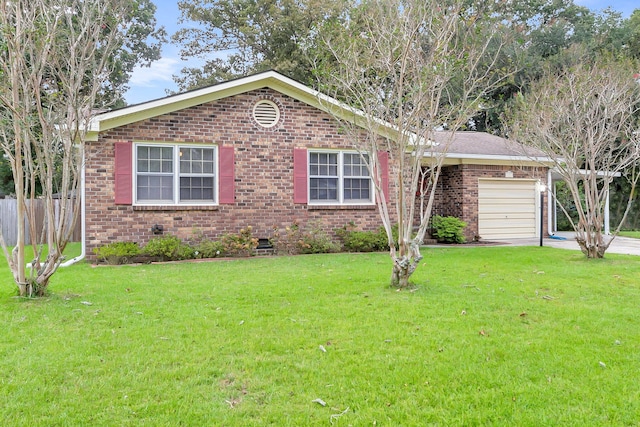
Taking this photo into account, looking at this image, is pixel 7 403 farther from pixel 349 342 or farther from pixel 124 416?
pixel 349 342

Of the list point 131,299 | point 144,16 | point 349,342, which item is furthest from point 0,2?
point 144,16

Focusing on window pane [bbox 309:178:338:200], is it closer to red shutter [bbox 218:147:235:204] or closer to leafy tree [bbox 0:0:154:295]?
red shutter [bbox 218:147:235:204]

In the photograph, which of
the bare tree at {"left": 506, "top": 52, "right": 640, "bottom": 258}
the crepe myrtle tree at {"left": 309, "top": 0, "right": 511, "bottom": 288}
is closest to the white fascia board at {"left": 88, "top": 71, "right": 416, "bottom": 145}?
the crepe myrtle tree at {"left": 309, "top": 0, "right": 511, "bottom": 288}

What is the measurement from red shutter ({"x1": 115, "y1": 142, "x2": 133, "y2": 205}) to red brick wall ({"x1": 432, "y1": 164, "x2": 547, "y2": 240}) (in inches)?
346

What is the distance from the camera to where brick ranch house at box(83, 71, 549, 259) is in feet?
33.2

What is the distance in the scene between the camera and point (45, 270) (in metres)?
5.86

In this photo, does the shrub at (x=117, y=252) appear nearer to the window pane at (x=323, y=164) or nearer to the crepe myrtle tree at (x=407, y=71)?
the window pane at (x=323, y=164)

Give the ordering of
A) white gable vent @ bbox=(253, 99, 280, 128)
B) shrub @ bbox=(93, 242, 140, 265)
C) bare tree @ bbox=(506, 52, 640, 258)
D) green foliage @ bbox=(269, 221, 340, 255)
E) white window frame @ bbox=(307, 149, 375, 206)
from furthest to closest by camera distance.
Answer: white window frame @ bbox=(307, 149, 375, 206)
white gable vent @ bbox=(253, 99, 280, 128)
green foliage @ bbox=(269, 221, 340, 255)
shrub @ bbox=(93, 242, 140, 265)
bare tree @ bbox=(506, 52, 640, 258)

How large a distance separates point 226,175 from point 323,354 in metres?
7.81

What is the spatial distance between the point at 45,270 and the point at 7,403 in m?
3.40

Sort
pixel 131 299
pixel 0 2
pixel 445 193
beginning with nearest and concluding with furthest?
pixel 0 2 < pixel 131 299 < pixel 445 193

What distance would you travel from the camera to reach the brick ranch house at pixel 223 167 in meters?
10.1

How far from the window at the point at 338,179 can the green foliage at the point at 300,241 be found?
934 mm

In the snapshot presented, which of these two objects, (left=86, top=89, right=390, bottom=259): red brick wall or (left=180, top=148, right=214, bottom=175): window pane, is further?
(left=180, top=148, right=214, bottom=175): window pane
